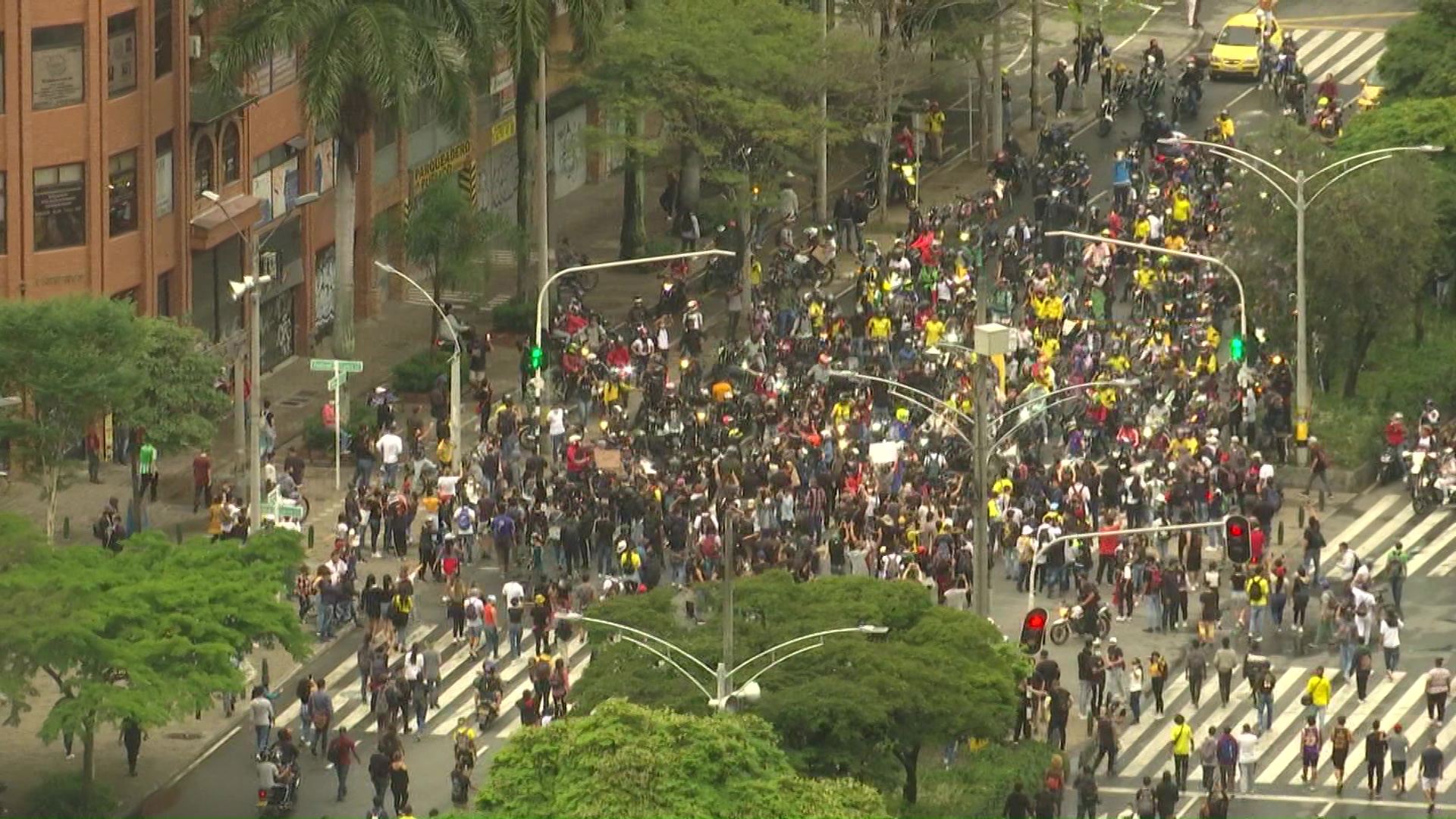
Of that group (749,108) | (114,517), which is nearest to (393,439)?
(114,517)

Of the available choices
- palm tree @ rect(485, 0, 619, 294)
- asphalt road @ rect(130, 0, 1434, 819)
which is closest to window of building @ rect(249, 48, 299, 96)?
palm tree @ rect(485, 0, 619, 294)

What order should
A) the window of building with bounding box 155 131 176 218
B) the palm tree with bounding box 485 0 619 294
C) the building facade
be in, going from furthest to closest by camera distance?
the palm tree with bounding box 485 0 619 294
the window of building with bounding box 155 131 176 218
the building facade

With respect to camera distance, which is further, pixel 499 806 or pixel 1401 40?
pixel 1401 40

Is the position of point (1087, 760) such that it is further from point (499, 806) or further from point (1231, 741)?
point (499, 806)

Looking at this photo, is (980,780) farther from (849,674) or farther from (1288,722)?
(1288,722)

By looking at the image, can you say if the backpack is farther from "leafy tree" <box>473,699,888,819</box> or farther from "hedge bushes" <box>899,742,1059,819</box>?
"leafy tree" <box>473,699,888,819</box>

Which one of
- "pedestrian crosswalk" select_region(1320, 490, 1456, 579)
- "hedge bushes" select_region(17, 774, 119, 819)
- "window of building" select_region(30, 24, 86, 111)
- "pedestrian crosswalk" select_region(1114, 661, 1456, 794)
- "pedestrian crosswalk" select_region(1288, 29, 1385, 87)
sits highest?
"window of building" select_region(30, 24, 86, 111)
